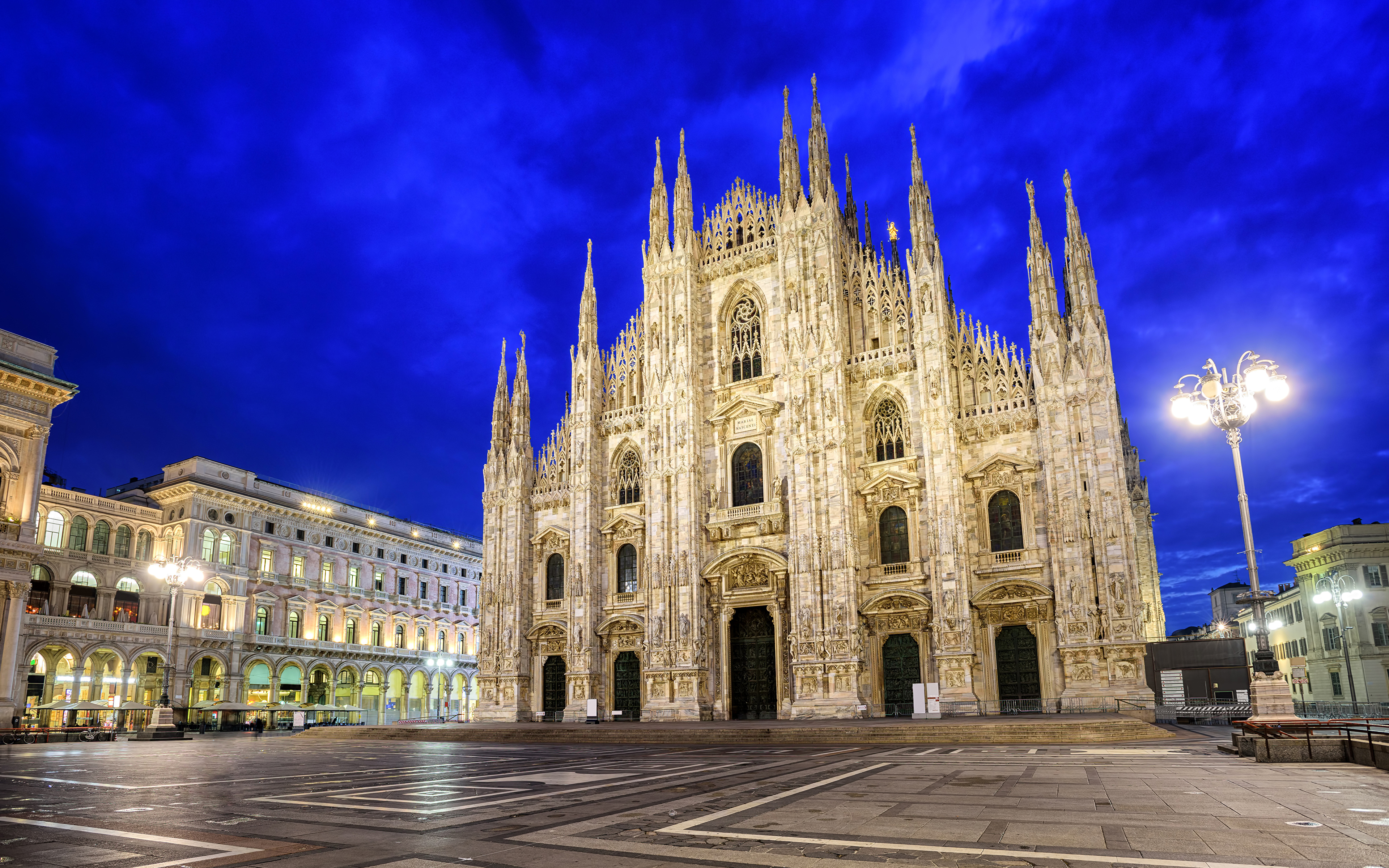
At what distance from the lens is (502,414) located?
4772cm

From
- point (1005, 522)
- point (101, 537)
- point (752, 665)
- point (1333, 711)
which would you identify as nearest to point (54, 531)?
point (101, 537)

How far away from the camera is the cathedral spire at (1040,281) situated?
35.6m

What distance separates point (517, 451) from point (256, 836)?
126 feet

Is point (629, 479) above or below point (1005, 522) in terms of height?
above

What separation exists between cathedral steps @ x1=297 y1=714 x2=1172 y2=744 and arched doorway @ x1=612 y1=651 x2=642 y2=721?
17.7ft

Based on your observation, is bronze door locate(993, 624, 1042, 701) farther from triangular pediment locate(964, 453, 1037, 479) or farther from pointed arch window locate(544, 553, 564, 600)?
pointed arch window locate(544, 553, 564, 600)

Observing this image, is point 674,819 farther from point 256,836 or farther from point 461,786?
point 461,786

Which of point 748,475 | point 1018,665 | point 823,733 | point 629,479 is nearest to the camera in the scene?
point 823,733

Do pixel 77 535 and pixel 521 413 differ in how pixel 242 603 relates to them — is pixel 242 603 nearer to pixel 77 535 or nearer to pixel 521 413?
pixel 77 535

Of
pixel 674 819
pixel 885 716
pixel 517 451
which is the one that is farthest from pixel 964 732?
pixel 517 451

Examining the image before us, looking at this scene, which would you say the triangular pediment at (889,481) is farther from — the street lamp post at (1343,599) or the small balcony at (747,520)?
the street lamp post at (1343,599)

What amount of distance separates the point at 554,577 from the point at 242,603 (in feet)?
85.3

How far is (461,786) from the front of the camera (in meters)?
13.3

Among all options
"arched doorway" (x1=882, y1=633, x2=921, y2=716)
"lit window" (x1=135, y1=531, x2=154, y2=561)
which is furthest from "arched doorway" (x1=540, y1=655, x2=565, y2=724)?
"lit window" (x1=135, y1=531, x2=154, y2=561)
